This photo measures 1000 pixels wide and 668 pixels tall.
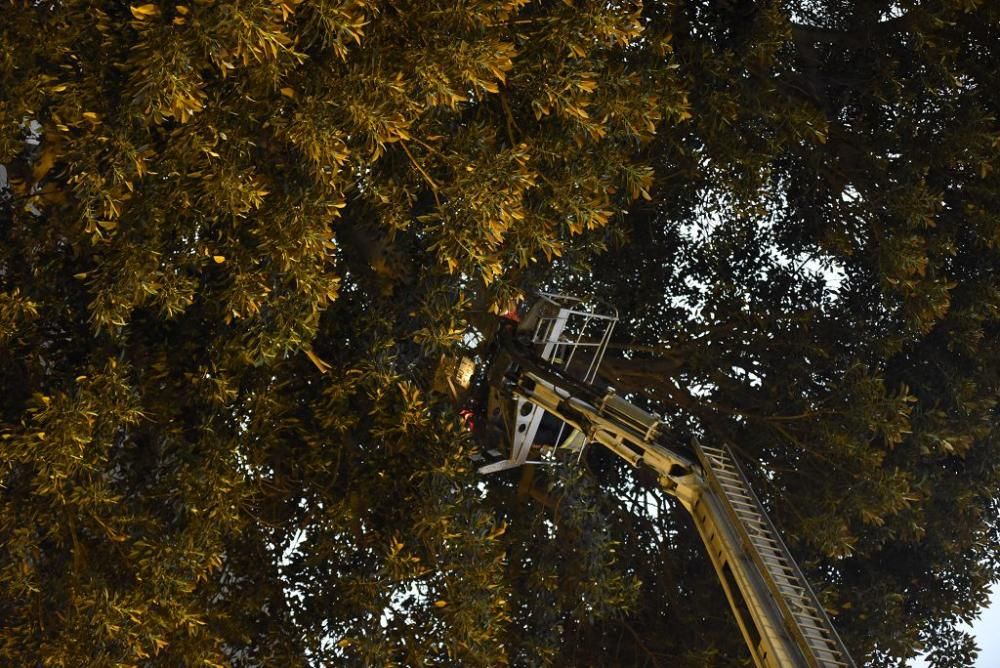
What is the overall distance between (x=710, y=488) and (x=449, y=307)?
13.0ft

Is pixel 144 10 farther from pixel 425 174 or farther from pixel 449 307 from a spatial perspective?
pixel 449 307

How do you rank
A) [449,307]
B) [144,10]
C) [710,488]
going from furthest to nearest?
1. [449,307]
2. [144,10]
3. [710,488]

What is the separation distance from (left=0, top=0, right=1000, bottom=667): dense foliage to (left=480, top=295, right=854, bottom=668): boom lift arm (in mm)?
680

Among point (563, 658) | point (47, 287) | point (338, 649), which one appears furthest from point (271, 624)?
point (563, 658)

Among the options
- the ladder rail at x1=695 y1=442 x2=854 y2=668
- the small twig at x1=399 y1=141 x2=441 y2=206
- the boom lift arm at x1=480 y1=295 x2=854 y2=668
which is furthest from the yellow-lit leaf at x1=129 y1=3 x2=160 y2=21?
the ladder rail at x1=695 y1=442 x2=854 y2=668

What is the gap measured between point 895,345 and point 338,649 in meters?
7.30

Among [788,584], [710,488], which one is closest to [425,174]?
[710,488]

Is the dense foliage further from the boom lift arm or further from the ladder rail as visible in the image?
the ladder rail

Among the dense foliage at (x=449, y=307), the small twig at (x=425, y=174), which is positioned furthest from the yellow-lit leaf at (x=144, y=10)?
the small twig at (x=425, y=174)

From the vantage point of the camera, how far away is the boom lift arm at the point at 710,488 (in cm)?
720

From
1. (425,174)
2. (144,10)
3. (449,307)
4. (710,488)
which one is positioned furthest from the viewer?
(449,307)

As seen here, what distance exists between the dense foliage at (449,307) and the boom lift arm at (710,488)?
68 cm

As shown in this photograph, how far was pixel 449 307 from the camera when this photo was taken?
11.7m

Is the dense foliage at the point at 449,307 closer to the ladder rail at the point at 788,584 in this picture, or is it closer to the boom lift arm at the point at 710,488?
the boom lift arm at the point at 710,488
